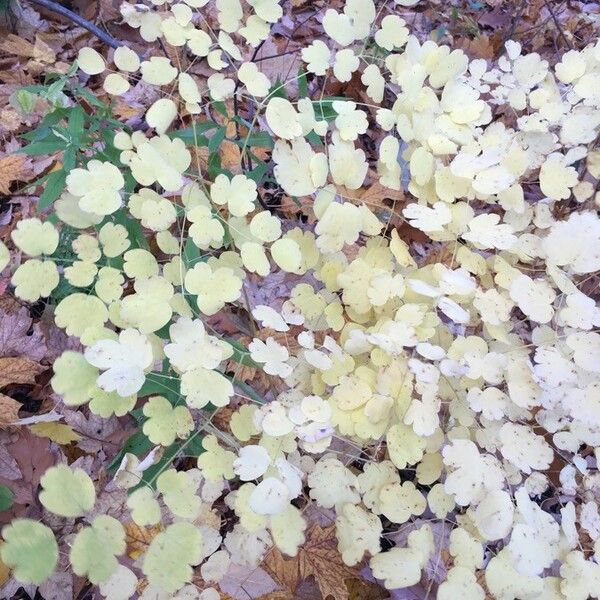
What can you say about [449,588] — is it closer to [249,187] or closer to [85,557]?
[85,557]

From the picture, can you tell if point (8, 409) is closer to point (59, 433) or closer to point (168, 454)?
point (59, 433)

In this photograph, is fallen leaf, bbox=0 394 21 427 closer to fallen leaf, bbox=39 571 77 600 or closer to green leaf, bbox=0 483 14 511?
green leaf, bbox=0 483 14 511

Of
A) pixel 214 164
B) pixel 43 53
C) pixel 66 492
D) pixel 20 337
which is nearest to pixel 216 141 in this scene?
pixel 214 164

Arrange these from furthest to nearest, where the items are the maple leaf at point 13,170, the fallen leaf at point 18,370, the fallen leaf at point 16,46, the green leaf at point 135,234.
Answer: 1. the fallen leaf at point 16,46
2. the maple leaf at point 13,170
3. the fallen leaf at point 18,370
4. the green leaf at point 135,234

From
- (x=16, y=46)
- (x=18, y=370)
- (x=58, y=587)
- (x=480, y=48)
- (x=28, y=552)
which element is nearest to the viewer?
(x=28, y=552)

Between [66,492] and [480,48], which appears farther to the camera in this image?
[480,48]

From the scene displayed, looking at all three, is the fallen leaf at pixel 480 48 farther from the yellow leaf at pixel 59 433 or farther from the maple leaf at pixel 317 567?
the yellow leaf at pixel 59 433

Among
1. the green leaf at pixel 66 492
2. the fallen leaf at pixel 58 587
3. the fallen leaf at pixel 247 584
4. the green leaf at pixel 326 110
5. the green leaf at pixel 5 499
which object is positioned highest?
the green leaf at pixel 326 110

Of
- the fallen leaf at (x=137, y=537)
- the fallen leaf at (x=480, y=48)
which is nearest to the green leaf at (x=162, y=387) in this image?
the fallen leaf at (x=137, y=537)
